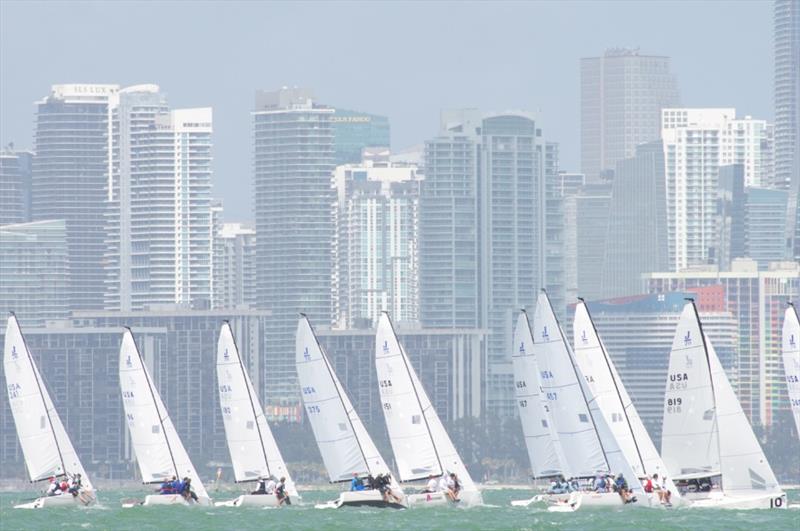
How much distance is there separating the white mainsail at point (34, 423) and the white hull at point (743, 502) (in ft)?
86.9

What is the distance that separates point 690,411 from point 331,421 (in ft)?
53.8

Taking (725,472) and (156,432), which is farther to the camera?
(156,432)

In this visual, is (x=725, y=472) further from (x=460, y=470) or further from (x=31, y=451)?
(x=31, y=451)

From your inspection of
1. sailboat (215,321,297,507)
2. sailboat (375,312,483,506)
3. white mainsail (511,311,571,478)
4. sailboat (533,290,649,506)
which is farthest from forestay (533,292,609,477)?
sailboat (215,321,297,507)

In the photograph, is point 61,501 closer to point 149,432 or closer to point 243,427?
point 149,432

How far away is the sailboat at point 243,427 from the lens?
308 feet

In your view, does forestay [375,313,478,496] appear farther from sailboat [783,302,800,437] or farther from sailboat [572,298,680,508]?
sailboat [783,302,800,437]

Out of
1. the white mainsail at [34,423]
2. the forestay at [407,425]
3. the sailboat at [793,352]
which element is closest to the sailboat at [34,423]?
the white mainsail at [34,423]

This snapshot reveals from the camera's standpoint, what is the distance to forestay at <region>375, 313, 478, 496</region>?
294ft

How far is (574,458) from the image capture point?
8519 centimetres

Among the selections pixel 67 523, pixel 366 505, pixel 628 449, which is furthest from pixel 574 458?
pixel 67 523

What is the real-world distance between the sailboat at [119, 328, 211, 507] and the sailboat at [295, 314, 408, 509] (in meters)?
5.39

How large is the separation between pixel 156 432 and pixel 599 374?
64.3 feet

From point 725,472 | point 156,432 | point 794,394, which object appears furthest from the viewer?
point 156,432
